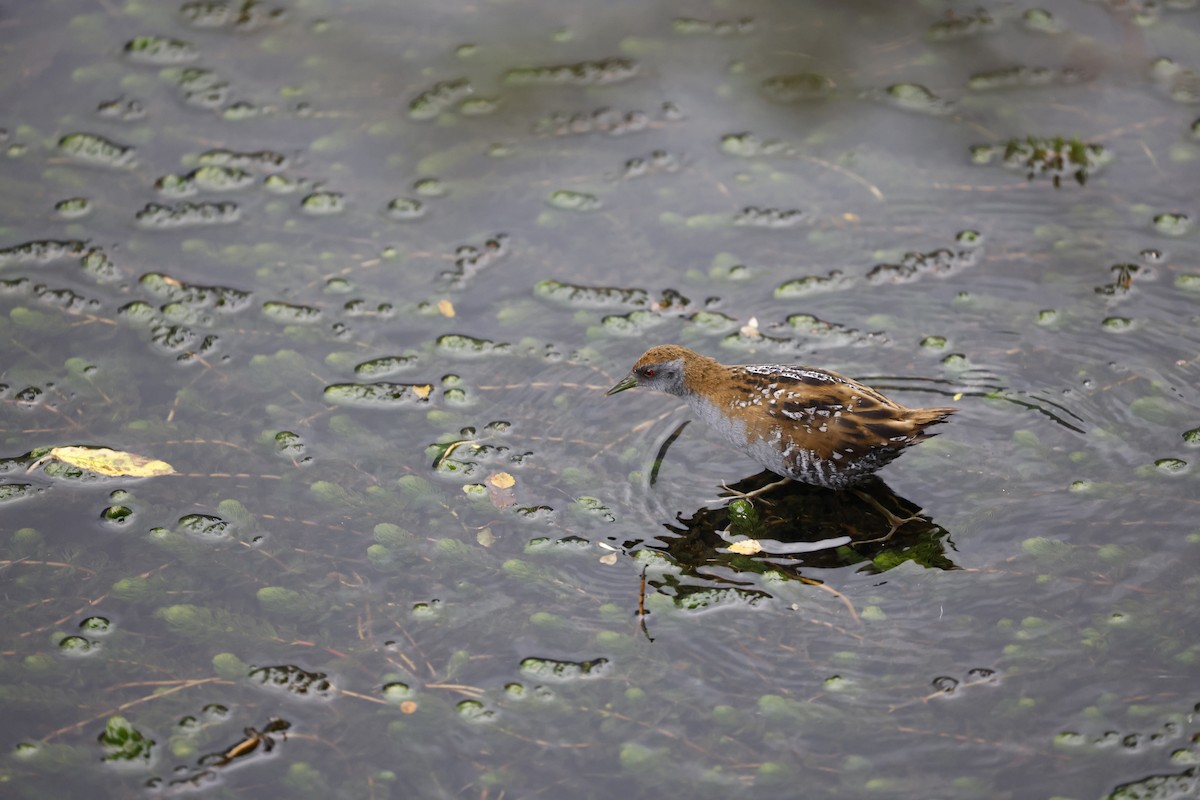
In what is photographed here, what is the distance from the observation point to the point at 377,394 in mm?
7598

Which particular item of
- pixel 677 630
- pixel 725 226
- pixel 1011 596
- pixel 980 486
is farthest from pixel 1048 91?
pixel 677 630

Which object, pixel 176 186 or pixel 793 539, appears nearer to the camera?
pixel 793 539

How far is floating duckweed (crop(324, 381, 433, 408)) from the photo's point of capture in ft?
24.8

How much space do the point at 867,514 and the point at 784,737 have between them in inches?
61.9

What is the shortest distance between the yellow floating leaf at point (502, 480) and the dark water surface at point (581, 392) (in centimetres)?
3

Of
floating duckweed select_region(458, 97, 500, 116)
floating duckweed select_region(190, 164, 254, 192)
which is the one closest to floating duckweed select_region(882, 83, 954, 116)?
floating duckweed select_region(458, 97, 500, 116)

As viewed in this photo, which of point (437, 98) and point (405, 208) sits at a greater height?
point (437, 98)

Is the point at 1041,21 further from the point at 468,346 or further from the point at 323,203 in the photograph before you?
the point at 323,203

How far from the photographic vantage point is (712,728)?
577 cm

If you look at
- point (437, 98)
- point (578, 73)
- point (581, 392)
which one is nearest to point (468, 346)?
point (581, 392)

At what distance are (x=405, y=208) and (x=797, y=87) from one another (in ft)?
10.6

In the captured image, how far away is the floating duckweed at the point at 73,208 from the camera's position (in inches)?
344

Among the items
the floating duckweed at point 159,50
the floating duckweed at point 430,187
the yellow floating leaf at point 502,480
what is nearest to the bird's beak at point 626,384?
the yellow floating leaf at point 502,480

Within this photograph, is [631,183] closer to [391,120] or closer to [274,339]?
Answer: [391,120]
